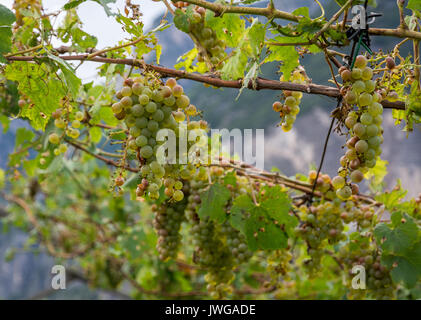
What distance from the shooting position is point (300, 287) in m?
2.21

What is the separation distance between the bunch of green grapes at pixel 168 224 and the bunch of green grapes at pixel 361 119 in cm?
68

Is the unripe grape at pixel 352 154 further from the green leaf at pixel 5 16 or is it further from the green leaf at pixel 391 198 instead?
the green leaf at pixel 5 16

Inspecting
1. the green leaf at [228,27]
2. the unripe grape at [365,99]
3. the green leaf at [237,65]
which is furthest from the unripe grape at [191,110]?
the unripe grape at [365,99]

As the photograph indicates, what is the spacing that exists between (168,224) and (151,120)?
0.67 metres

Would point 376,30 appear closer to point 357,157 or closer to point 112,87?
point 357,157

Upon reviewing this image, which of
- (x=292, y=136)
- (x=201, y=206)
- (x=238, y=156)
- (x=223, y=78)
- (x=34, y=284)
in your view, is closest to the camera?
(x=223, y=78)

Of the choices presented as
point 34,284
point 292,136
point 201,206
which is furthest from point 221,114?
point 34,284

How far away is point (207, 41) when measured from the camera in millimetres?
1049

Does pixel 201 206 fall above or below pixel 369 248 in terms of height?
above

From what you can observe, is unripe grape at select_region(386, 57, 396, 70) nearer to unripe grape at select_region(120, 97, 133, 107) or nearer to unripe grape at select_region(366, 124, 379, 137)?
unripe grape at select_region(366, 124, 379, 137)

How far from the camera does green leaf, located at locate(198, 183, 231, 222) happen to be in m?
1.23

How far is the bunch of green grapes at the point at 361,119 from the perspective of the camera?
0.77 m

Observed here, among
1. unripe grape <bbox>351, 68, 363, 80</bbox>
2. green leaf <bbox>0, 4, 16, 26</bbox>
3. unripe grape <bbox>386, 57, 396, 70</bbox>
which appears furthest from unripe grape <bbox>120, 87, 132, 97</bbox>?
unripe grape <bbox>386, 57, 396, 70</bbox>
